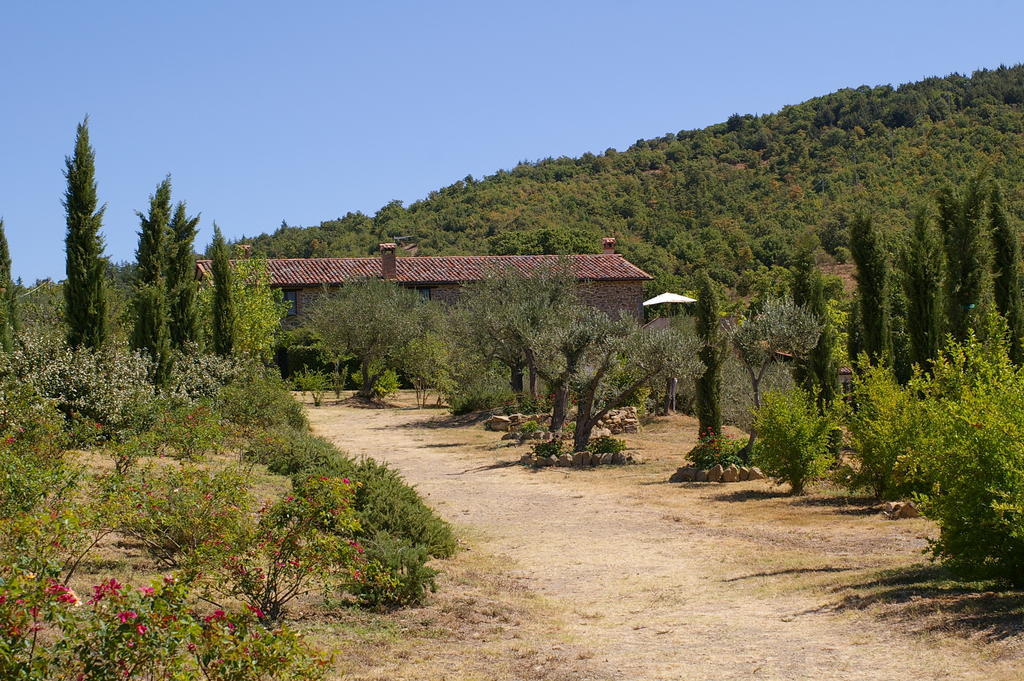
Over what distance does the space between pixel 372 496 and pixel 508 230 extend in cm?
5934

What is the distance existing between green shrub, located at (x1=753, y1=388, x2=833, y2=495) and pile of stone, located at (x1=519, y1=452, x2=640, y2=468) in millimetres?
4456

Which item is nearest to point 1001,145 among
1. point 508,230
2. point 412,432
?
point 508,230

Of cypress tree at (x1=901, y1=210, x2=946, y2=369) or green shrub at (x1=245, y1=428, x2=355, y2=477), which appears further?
cypress tree at (x1=901, y1=210, x2=946, y2=369)

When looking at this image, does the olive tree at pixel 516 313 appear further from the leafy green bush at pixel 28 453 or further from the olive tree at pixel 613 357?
the leafy green bush at pixel 28 453

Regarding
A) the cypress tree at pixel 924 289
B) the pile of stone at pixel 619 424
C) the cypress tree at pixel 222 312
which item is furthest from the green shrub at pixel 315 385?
the cypress tree at pixel 924 289

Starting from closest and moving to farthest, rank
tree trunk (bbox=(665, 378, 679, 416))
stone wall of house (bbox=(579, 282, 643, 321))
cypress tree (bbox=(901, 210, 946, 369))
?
cypress tree (bbox=(901, 210, 946, 369)), tree trunk (bbox=(665, 378, 679, 416)), stone wall of house (bbox=(579, 282, 643, 321))

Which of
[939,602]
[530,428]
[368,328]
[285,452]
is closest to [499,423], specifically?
[530,428]

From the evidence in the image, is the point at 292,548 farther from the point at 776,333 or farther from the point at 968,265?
the point at 968,265

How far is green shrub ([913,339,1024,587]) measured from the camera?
639 cm

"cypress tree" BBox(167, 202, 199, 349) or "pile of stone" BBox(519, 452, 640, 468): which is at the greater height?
"cypress tree" BBox(167, 202, 199, 349)

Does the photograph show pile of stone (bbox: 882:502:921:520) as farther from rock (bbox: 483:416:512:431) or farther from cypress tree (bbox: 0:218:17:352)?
rock (bbox: 483:416:512:431)

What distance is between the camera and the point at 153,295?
1761 centimetres

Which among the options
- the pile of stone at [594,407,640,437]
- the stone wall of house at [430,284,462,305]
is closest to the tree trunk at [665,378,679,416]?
the pile of stone at [594,407,640,437]

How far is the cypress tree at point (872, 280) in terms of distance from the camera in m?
16.0
